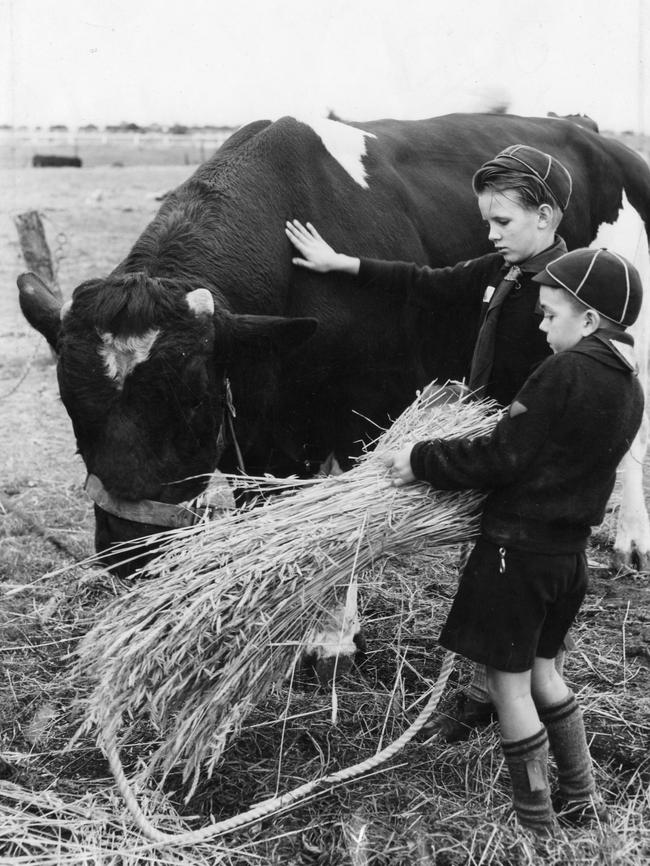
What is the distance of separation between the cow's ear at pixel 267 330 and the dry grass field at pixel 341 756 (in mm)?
938

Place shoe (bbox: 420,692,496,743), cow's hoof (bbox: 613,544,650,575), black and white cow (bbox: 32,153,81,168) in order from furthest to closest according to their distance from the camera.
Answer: black and white cow (bbox: 32,153,81,168) < cow's hoof (bbox: 613,544,650,575) < shoe (bbox: 420,692,496,743)

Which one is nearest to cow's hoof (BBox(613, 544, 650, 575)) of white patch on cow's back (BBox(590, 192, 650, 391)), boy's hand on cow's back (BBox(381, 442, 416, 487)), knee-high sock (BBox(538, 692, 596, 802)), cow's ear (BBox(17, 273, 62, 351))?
white patch on cow's back (BBox(590, 192, 650, 391))

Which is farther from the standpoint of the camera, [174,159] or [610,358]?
[174,159]

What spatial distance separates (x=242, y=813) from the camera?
3.01 meters

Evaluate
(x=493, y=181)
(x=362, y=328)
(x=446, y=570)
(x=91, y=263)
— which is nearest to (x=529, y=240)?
(x=493, y=181)

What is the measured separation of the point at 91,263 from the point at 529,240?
11.4 metres

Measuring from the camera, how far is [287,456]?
442cm

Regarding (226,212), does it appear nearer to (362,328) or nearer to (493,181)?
(362,328)

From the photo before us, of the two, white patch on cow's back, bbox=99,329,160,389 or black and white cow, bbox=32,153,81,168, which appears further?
black and white cow, bbox=32,153,81,168

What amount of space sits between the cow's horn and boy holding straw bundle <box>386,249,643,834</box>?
0.96 metres

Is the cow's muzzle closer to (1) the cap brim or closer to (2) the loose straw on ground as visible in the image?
(2) the loose straw on ground

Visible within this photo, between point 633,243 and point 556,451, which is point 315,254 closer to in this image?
point 556,451

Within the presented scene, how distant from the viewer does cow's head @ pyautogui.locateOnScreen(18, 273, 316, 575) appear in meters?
3.22

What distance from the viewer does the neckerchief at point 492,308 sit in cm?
317
